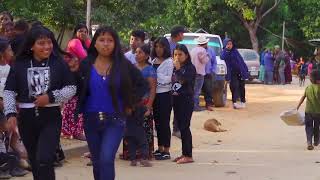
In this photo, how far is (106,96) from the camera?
5.27 metres

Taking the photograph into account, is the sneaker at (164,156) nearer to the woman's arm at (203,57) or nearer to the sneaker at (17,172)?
the sneaker at (17,172)

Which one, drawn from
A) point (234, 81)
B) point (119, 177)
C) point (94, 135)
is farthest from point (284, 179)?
point (234, 81)

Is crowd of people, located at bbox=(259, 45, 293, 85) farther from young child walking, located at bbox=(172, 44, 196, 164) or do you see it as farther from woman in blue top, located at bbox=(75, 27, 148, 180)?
woman in blue top, located at bbox=(75, 27, 148, 180)

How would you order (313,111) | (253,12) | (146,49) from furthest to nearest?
1. (253,12)
2. (313,111)
3. (146,49)

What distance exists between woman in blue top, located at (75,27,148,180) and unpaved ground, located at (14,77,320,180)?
7.16ft

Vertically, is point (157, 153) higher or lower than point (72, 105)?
lower

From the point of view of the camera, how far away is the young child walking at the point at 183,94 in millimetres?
8341

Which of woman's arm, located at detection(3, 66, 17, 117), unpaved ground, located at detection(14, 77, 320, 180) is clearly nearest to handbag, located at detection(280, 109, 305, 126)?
unpaved ground, located at detection(14, 77, 320, 180)

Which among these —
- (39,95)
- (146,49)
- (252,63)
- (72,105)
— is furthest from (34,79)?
(252,63)

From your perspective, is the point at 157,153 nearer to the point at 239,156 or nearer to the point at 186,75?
the point at 186,75

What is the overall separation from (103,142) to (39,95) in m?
0.68

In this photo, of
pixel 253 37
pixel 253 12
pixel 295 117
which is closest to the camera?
pixel 295 117

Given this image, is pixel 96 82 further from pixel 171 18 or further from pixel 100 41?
pixel 171 18

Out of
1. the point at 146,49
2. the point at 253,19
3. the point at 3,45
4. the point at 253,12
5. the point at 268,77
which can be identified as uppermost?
the point at 253,12
